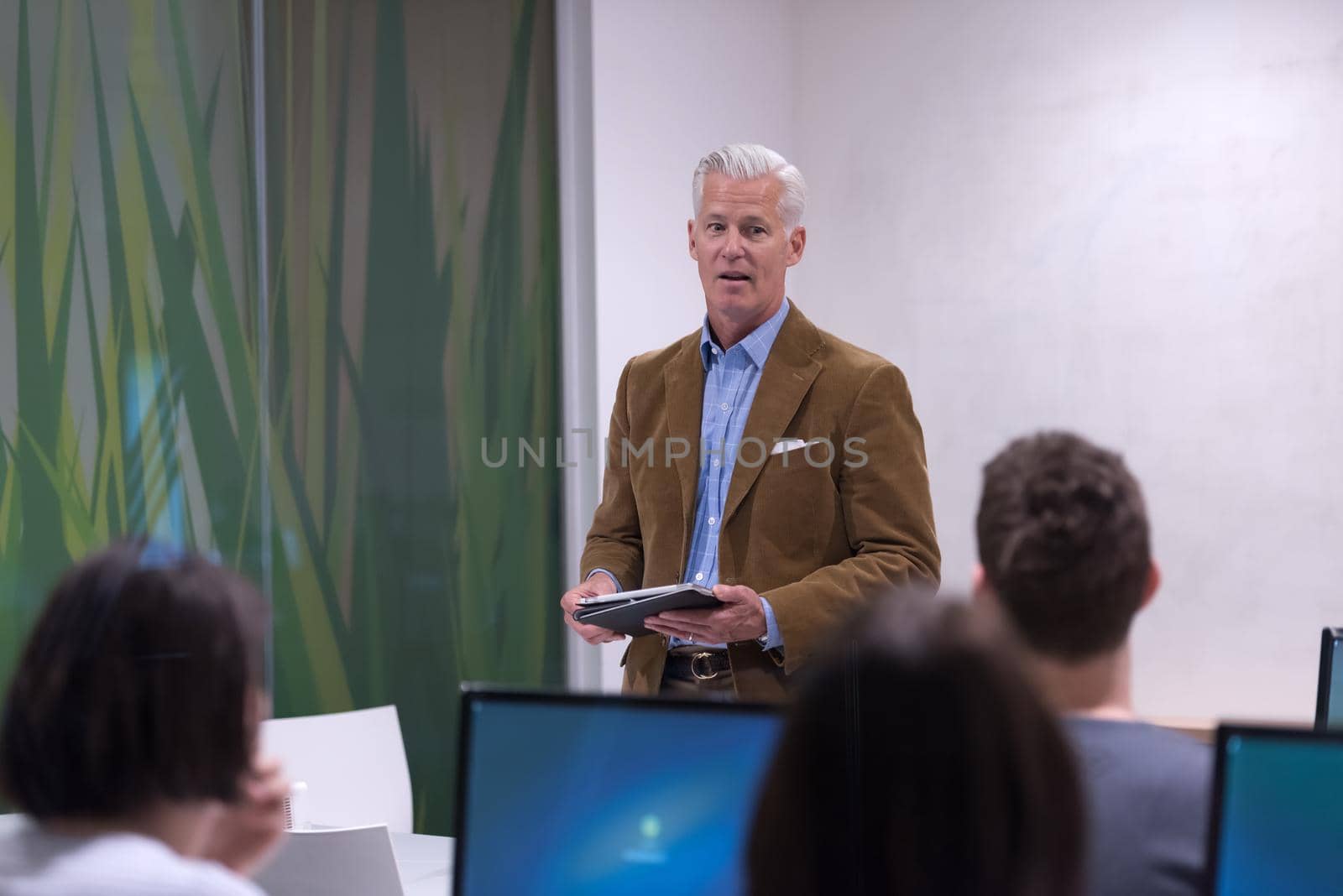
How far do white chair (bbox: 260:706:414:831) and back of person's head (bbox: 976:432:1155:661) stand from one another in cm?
198

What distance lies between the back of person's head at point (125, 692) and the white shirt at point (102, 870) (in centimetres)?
3

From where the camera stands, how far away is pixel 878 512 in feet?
8.30

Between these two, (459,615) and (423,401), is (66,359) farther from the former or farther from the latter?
(459,615)

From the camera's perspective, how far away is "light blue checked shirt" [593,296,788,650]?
263cm

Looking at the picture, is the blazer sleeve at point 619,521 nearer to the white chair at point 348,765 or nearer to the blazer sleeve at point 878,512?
the blazer sleeve at point 878,512

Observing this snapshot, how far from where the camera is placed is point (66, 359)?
3066 millimetres

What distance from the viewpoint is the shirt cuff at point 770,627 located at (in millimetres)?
2395

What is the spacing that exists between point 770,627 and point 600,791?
3.98 feet

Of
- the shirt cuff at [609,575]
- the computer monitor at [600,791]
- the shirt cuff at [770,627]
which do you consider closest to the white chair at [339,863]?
the computer monitor at [600,791]

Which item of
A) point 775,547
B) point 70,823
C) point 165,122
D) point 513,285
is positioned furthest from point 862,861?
point 513,285

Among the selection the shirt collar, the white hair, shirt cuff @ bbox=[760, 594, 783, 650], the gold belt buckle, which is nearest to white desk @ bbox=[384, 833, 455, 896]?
the gold belt buckle

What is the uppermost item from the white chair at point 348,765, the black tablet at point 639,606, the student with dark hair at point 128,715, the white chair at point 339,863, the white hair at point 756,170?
the white hair at point 756,170

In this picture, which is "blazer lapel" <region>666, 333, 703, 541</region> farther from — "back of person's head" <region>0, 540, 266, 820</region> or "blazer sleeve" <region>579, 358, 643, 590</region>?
"back of person's head" <region>0, 540, 266, 820</region>

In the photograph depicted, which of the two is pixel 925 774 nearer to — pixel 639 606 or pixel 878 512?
pixel 639 606
